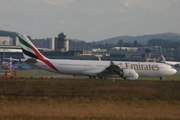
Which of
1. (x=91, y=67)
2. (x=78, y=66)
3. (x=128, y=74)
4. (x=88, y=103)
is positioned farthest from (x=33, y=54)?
(x=88, y=103)

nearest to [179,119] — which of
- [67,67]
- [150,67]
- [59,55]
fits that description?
[67,67]

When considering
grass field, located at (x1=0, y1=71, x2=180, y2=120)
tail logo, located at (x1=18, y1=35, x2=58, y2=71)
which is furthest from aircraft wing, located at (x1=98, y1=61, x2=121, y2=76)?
grass field, located at (x1=0, y1=71, x2=180, y2=120)

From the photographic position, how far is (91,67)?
2515 inches

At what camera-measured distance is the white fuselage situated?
62.4 meters

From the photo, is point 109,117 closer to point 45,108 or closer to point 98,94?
point 45,108

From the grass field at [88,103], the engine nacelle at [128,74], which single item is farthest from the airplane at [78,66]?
the grass field at [88,103]

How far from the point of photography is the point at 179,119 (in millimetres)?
24391

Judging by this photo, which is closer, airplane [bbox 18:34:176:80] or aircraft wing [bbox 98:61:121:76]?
airplane [bbox 18:34:176:80]

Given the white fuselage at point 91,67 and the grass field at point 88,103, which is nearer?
the grass field at point 88,103

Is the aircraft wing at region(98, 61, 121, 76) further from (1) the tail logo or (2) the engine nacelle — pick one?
(1) the tail logo

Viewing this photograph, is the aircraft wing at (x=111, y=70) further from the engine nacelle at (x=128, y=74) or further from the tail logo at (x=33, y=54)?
the tail logo at (x=33, y=54)

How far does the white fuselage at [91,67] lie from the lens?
205ft

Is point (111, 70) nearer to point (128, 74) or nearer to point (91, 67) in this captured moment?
point (128, 74)

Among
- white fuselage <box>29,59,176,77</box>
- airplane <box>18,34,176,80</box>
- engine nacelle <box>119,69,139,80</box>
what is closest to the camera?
airplane <box>18,34,176,80</box>
